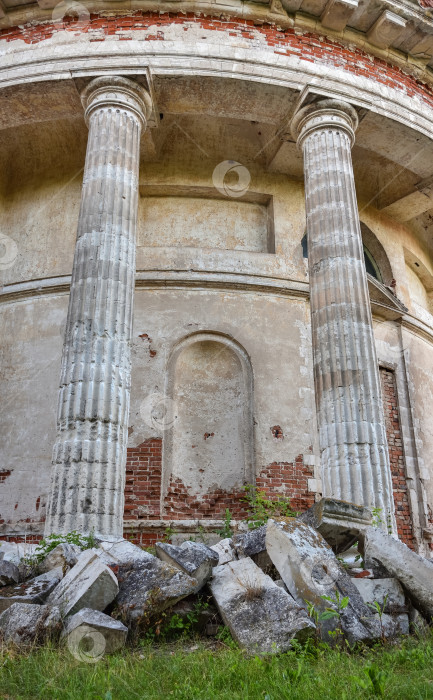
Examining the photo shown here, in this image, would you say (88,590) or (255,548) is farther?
(255,548)

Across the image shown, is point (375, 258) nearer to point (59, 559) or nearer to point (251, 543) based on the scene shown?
point (251, 543)

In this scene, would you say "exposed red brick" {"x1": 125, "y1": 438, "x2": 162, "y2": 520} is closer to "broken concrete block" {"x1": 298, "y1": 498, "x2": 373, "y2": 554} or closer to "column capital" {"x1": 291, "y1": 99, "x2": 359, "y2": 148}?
"broken concrete block" {"x1": 298, "y1": 498, "x2": 373, "y2": 554}

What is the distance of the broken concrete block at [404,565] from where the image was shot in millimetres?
4641

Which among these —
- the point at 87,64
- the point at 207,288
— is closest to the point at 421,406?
the point at 207,288

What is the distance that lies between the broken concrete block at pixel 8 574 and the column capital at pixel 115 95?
659 centimetres

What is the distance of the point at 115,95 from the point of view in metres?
9.03

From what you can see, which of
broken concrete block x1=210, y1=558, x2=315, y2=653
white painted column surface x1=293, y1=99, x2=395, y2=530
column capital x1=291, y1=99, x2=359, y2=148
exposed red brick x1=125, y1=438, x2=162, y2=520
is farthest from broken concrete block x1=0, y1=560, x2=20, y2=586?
column capital x1=291, y1=99, x2=359, y2=148

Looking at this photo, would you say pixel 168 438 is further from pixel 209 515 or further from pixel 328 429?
pixel 328 429

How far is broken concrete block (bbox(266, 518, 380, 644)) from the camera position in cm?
403

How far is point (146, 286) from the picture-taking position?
11.2 metres

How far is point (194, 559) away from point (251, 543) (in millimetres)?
613
